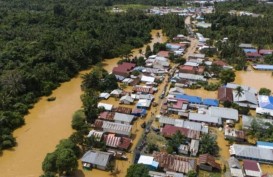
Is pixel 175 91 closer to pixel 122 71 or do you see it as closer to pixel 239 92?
pixel 239 92

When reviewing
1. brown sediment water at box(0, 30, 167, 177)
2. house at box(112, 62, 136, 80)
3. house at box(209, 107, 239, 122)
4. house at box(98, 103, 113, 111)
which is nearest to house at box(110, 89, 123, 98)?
house at box(98, 103, 113, 111)

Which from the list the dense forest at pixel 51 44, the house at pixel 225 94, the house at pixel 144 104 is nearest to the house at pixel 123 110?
the house at pixel 144 104

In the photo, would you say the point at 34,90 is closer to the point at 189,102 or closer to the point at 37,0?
the point at 189,102

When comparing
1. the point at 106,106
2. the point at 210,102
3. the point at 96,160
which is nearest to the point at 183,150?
the point at 96,160

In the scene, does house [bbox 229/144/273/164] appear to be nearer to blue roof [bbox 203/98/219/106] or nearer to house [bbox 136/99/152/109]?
blue roof [bbox 203/98/219/106]

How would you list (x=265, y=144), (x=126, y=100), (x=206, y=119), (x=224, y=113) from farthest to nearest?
(x=126, y=100), (x=224, y=113), (x=206, y=119), (x=265, y=144)

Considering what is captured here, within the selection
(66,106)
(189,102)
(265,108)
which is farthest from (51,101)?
(265,108)
